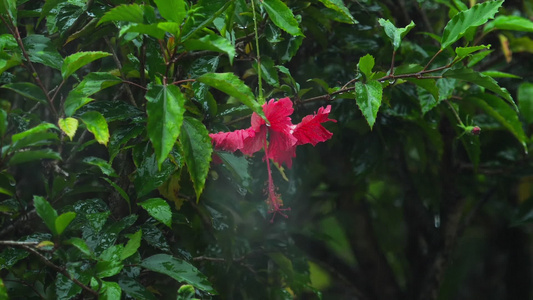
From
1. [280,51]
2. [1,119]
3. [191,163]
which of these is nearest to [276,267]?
[280,51]

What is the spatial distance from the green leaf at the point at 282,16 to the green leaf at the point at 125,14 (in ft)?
0.79

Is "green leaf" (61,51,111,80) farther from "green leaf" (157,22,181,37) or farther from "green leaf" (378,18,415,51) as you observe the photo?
"green leaf" (378,18,415,51)

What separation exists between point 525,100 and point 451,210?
17.5 inches

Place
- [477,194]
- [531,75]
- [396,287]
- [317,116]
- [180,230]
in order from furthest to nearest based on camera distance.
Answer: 1. [396,287]
2. [477,194]
3. [531,75]
4. [180,230]
5. [317,116]

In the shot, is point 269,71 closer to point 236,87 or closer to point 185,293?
point 236,87

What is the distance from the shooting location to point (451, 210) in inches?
80.8

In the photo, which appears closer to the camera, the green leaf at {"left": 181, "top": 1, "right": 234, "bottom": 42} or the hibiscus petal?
the green leaf at {"left": 181, "top": 1, "right": 234, "bottom": 42}

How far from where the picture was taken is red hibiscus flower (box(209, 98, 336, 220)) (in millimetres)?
1084

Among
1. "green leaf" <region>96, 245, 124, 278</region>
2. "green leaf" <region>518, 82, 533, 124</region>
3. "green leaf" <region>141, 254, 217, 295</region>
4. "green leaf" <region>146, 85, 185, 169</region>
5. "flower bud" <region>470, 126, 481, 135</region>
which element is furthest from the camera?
"green leaf" <region>518, 82, 533, 124</region>

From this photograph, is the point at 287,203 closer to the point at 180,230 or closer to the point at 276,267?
the point at 276,267

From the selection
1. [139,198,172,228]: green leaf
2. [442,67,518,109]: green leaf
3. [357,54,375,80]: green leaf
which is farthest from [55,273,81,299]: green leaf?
[442,67,518,109]: green leaf

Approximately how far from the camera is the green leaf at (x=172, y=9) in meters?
0.95

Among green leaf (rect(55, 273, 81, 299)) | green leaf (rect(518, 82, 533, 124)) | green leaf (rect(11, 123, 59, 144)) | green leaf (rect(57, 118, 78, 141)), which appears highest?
green leaf (rect(11, 123, 59, 144))

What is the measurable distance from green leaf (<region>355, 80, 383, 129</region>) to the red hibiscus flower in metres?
0.06
